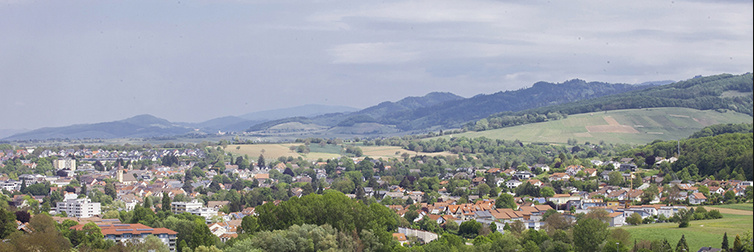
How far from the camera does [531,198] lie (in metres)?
84.4

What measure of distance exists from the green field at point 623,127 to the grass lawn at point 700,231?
9203cm

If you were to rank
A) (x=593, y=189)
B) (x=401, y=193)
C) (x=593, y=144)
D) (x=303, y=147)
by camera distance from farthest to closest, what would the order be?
(x=303, y=147) → (x=593, y=144) → (x=401, y=193) → (x=593, y=189)

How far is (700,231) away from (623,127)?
123m

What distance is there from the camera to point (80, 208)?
282 ft

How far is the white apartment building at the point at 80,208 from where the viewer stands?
280 feet

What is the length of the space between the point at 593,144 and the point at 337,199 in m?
119

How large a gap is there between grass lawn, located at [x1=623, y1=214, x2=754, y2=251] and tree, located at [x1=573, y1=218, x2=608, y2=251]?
14.5 ft

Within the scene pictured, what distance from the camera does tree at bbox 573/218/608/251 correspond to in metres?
47.9

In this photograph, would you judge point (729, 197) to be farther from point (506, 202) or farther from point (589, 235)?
point (589, 235)

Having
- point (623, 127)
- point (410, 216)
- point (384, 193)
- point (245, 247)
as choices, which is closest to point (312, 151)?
point (623, 127)

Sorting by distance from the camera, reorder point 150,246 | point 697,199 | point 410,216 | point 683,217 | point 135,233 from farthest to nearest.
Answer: point 410,216 → point 697,199 → point 683,217 → point 135,233 → point 150,246

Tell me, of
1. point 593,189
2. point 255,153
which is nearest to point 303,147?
point 255,153

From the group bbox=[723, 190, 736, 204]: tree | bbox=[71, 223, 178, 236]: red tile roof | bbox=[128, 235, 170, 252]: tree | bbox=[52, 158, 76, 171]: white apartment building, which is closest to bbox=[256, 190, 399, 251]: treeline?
bbox=[128, 235, 170, 252]: tree

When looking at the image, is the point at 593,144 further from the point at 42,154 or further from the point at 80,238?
the point at 80,238
